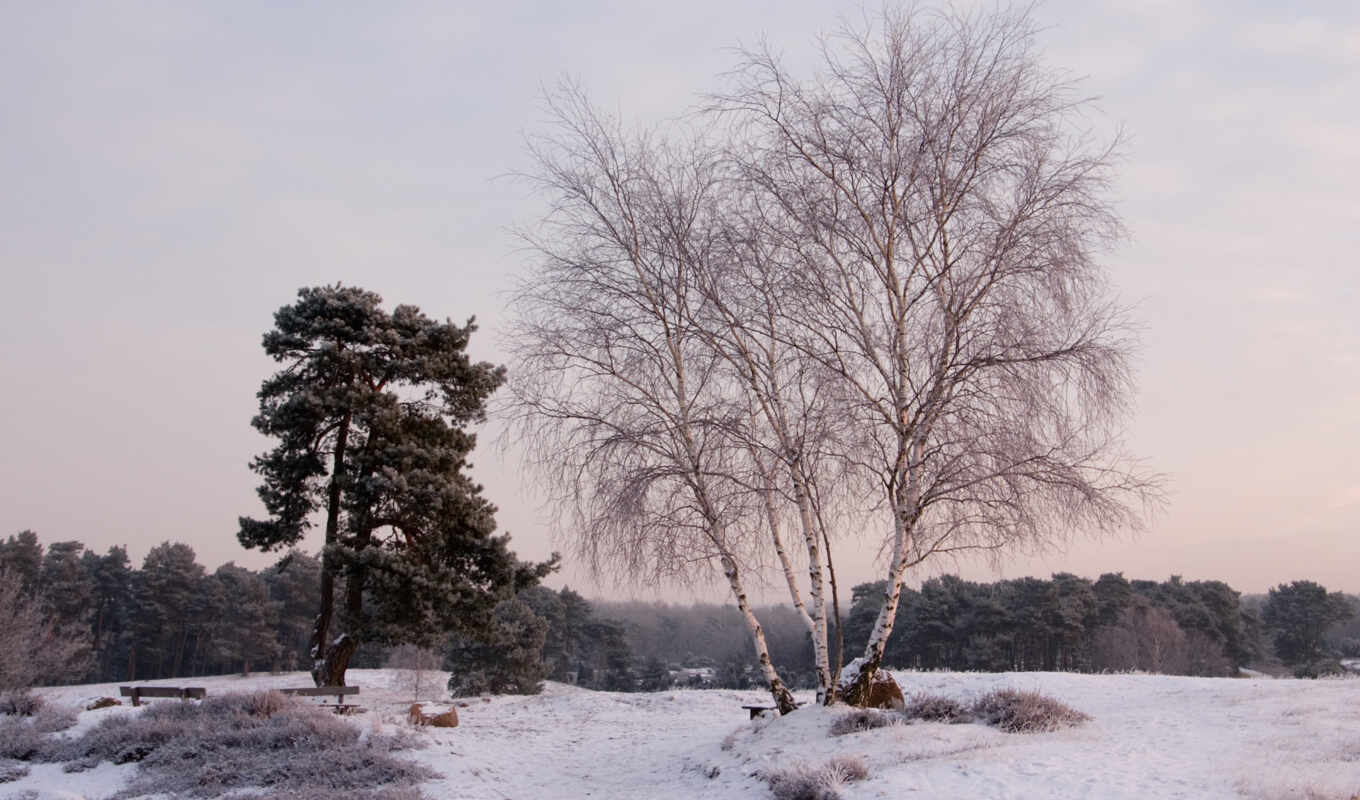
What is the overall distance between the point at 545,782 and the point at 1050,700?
711 centimetres

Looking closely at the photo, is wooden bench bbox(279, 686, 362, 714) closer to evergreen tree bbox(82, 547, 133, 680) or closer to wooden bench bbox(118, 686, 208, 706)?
wooden bench bbox(118, 686, 208, 706)

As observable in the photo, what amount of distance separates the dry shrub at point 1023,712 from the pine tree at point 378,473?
1059cm

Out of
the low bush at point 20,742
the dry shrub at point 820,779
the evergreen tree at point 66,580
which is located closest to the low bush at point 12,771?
the low bush at point 20,742

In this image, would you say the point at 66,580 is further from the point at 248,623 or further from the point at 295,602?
the point at 295,602

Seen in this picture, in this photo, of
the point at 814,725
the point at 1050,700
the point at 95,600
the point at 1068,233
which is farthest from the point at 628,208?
the point at 95,600

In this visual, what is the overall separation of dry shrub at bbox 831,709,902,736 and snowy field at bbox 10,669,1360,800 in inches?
11.3

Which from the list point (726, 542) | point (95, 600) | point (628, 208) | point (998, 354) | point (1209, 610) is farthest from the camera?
point (95, 600)

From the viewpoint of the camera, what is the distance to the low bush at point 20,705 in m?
14.1

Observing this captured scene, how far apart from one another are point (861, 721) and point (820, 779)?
2.85 meters

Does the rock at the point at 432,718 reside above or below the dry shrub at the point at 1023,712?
below

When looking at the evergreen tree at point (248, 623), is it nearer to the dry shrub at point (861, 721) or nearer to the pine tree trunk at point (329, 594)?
the pine tree trunk at point (329, 594)

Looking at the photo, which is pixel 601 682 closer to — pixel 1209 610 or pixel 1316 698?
pixel 1209 610

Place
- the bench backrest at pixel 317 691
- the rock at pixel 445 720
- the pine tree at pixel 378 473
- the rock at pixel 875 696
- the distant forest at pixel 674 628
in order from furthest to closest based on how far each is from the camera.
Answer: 1. the distant forest at pixel 674 628
2. the pine tree at pixel 378 473
3. the rock at pixel 445 720
4. the bench backrest at pixel 317 691
5. the rock at pixel 875 696

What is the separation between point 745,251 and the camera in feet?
43.2
